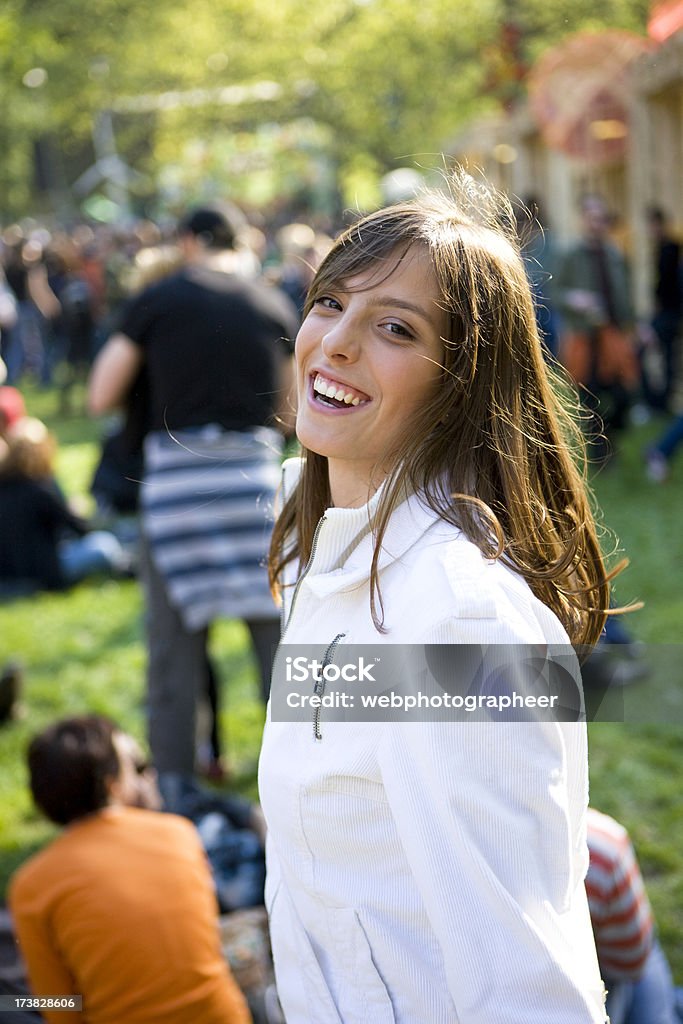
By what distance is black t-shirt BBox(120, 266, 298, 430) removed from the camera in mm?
2795

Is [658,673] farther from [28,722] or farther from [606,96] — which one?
[606,96]

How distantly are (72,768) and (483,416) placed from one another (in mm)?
1421

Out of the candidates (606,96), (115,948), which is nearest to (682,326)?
(606,96)

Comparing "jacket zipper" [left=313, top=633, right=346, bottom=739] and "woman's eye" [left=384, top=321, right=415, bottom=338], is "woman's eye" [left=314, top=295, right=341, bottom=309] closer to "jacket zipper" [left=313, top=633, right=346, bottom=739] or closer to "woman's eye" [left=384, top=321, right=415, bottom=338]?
"woman's eye" [left=384, top=321, right=415, bottom=338]

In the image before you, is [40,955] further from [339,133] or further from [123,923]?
[339,133]

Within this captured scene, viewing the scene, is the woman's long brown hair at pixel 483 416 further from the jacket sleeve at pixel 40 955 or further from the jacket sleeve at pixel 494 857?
the jacket sleeve at pixel 40 955

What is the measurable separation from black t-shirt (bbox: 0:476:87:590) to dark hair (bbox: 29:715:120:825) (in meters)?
3.54

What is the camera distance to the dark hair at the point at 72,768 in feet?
7.23

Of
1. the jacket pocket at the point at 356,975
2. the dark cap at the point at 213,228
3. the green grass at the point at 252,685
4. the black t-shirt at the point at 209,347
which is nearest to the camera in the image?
the jacket pocket at the point at 356,975

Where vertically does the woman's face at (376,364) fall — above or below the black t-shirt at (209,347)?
below

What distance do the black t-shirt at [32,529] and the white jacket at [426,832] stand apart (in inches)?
188

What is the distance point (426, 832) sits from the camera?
994 millimetres

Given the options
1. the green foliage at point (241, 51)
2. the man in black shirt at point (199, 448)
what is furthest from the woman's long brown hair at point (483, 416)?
the man in black shirt at point (199, 448)

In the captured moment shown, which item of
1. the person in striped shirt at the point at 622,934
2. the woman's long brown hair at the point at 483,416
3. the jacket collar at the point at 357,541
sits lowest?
the person in striped shirt at the point at 622,934
